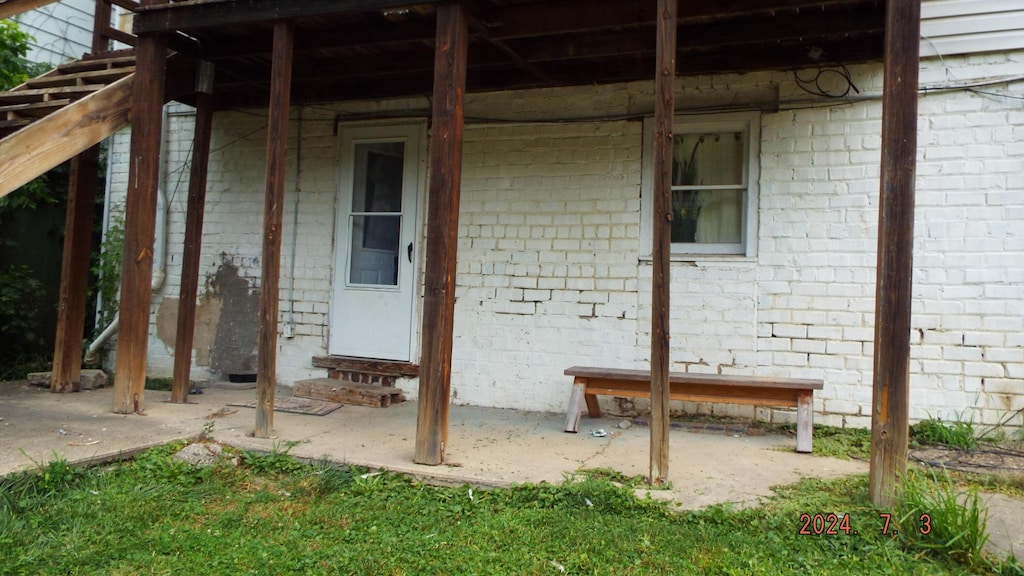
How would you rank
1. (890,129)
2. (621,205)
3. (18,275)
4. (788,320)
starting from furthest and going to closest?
Result: 1. (18,275)
2. (621,205)
3. (788,320)
4. (890,129)

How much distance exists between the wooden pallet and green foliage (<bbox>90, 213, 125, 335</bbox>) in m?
2.72

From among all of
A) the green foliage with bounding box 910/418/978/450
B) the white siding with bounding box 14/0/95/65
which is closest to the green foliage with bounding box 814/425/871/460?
the green foliage with bounding box 910/418/978/450

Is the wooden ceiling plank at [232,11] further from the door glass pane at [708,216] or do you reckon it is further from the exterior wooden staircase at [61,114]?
the door glass pane at [708,216]

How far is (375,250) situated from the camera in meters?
6.86

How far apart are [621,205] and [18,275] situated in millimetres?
6575

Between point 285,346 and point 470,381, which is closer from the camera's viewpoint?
point 470,381

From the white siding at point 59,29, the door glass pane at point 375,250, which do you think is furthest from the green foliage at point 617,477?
the white siding at point 59,29

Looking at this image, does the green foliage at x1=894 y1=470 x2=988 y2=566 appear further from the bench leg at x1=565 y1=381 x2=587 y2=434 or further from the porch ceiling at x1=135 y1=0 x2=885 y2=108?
the porch ceiling at x1=135 y1=0 x2=885 y2=108

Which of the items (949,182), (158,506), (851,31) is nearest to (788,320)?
(949,182)

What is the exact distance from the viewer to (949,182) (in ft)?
16.9

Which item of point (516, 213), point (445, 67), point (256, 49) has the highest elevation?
point (256, 49)

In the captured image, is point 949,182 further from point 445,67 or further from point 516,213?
point 445,67

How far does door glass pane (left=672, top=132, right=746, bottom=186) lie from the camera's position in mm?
5875

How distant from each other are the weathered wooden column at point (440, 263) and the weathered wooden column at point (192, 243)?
9.36 feet
